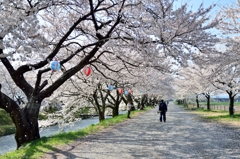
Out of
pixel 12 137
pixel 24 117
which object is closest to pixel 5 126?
pixel 12 137

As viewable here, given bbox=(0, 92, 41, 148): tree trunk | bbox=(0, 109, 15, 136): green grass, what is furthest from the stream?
bbox=(0, 92, 41, 148): tree trunk

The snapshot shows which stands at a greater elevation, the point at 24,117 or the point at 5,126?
the point at 24,117

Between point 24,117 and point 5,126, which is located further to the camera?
point 5,126

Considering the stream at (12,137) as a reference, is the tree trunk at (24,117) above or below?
above

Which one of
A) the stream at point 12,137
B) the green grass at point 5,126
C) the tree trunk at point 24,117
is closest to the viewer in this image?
the tree trunk at point 24,117

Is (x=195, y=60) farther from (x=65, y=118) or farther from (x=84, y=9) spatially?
(x=65, y=118)

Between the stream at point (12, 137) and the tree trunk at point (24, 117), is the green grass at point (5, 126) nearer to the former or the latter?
A: the stream at point (12, 137)

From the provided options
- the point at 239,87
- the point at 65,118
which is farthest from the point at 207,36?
the point at 65,118

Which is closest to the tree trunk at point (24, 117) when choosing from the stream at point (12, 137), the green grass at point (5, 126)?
the stream at point (12, 137)

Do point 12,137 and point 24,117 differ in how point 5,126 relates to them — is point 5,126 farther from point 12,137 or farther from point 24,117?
point 24,117

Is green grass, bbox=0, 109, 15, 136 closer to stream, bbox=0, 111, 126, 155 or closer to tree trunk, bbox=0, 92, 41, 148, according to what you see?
stream, bbox=0, 111, 126, 155

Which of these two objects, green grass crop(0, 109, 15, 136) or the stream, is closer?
the stream

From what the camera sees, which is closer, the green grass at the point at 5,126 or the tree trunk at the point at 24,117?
the tree trunk at the point at 24,117

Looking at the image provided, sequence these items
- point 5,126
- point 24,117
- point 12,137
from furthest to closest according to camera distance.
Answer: point 5,126 < point 12,137 < point 24,117
